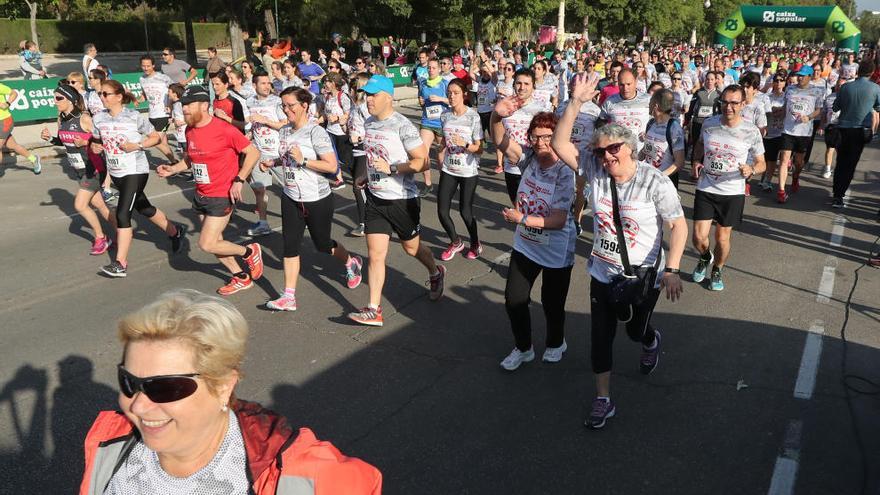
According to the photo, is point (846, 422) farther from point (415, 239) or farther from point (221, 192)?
point (221, 192)

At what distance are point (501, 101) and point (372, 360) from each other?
2.20 m

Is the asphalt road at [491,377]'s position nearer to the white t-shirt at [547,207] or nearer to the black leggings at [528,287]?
the black leggings at [528,287]

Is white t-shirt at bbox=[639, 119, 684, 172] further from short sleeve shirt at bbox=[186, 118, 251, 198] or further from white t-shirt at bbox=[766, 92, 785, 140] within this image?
short sleeve shirt at bbox=[186, 118, 251, 198]

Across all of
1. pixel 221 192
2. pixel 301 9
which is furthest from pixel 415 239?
pixel 301 9

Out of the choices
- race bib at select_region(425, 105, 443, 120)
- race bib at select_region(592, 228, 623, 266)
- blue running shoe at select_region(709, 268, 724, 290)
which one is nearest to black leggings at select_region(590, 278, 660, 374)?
race bib at select_region(592, 228, 623, 266)

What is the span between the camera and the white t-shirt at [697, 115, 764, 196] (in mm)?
6402

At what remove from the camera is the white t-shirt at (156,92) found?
12523mm

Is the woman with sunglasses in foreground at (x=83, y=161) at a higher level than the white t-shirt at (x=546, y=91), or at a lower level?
lower

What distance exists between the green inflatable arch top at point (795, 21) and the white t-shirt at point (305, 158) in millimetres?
34917

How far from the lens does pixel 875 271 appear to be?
708 cm

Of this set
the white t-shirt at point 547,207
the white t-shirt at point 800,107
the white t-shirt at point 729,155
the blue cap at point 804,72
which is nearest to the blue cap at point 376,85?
the white t-shirt at point 547,207

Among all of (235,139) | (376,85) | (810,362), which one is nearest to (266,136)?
(235,139)

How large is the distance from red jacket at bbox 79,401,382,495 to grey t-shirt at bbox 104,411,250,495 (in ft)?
0.10

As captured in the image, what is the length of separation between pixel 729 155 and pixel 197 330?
5.84 m
